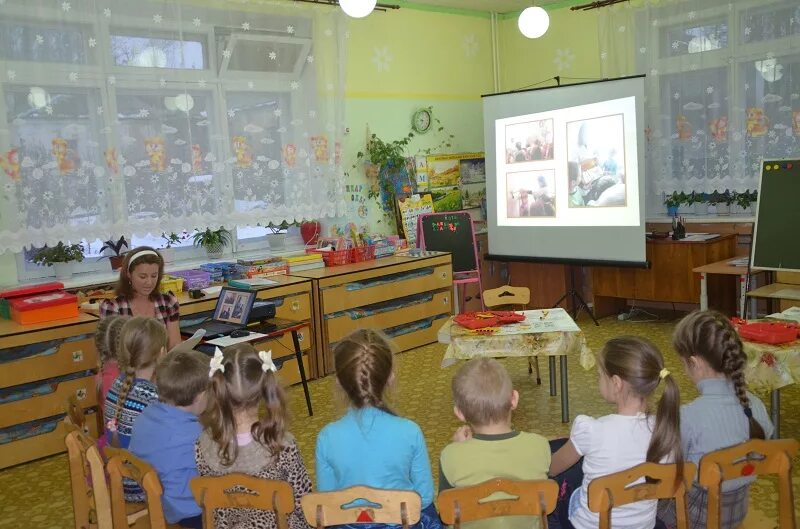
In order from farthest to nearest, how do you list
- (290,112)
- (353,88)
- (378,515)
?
(353,88)
(290,112)
(378,515)

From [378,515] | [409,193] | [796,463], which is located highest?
[409,193]

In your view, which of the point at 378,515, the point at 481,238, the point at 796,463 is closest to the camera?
the point at 378,515

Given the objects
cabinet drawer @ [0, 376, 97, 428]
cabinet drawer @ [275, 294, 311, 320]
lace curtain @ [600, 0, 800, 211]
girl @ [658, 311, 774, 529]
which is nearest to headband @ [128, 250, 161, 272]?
cabinet drawer @ [0, 376, 97, 428]

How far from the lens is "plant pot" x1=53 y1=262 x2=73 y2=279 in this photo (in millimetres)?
4867

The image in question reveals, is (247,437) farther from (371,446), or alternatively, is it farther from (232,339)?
(232,339)

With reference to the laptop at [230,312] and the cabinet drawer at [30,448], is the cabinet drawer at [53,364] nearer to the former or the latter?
the cabinet drawer at [30,448]

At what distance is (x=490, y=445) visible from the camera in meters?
2.11

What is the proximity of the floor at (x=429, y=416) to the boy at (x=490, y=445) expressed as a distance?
0.97 feet

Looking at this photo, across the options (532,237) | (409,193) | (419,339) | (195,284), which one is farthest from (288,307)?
(532,237)

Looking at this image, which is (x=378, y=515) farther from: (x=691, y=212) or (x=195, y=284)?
(x=691, y=212)

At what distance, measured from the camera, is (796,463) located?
345 cm

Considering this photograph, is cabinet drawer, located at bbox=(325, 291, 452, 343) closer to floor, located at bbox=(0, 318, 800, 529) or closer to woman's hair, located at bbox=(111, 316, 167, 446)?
floor, located at bbox=(0, 318, 800, 529)

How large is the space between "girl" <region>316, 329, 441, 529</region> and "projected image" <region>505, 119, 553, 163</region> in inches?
174

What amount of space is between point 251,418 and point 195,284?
300 cm
